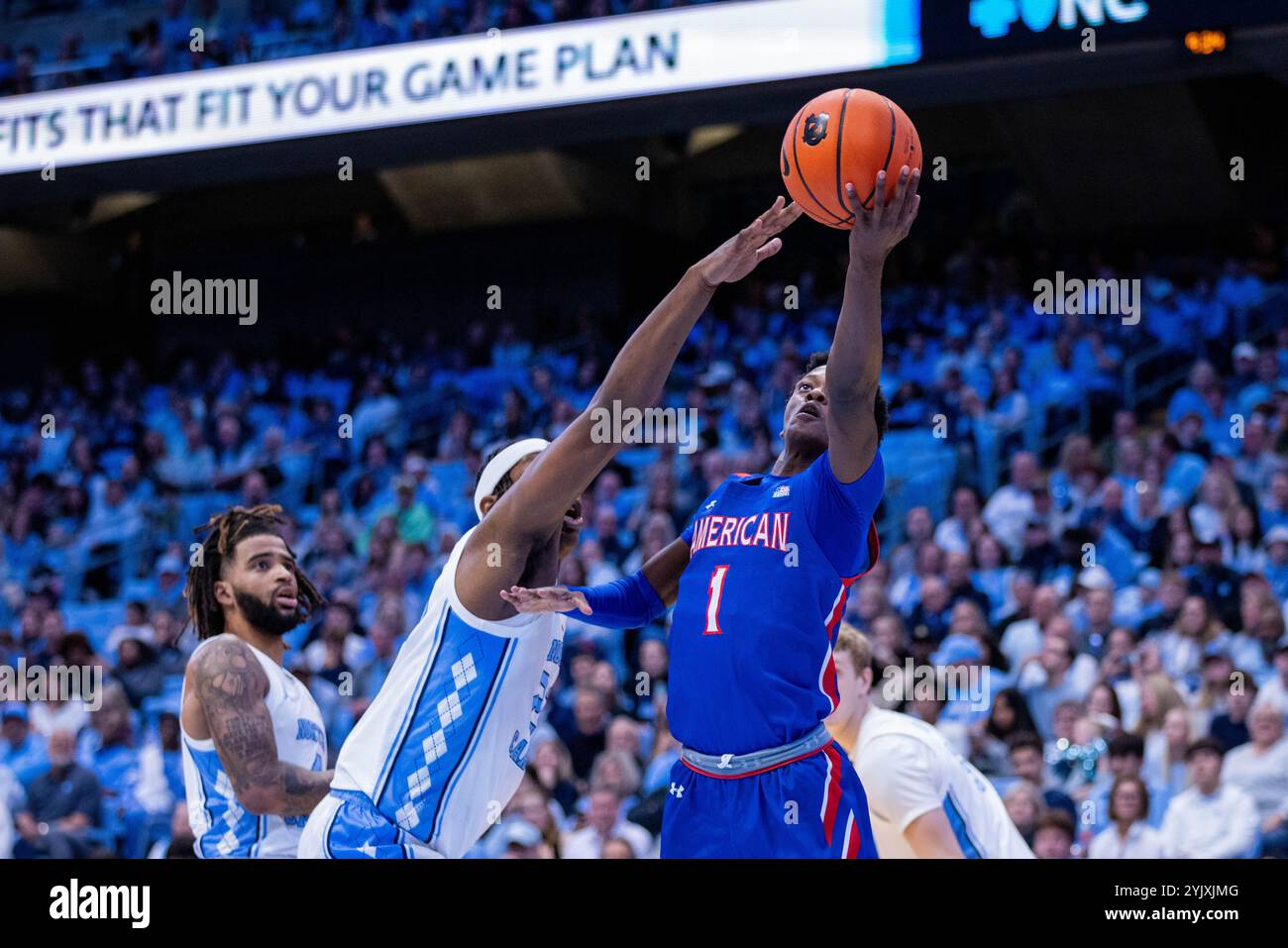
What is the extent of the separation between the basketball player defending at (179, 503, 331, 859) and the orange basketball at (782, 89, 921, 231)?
1.84 m

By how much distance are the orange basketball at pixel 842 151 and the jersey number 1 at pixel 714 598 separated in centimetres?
88

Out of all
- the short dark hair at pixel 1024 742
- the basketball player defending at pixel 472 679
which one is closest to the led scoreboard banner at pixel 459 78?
the short dark hair at pixel 1024 742

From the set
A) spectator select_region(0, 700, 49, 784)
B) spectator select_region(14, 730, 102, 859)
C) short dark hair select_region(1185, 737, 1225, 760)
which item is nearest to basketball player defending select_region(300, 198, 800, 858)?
short dark hair select_region(1185, 737, 1225, 760)

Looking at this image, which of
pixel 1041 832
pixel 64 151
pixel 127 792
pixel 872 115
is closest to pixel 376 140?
pixel 64 151

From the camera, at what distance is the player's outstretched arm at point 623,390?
3.63m

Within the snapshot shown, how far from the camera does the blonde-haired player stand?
15.5 feet

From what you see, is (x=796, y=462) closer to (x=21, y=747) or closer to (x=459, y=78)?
(x=21, y=747)

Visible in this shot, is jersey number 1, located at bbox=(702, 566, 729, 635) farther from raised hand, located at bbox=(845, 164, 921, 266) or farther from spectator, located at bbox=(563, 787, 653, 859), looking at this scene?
spectator, located at bbox=(563, 787, 653, 859)

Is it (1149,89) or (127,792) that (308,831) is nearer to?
(127,792)

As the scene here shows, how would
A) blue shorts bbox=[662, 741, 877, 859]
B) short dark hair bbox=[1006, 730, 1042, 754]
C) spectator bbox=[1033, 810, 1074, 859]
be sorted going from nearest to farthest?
blue shorts bbox=[662, 741, 877, 859] → spectator bbox=[1033, 810, 1074, 859] → short dark hair bbox=[1006, 730, 1042, 754]

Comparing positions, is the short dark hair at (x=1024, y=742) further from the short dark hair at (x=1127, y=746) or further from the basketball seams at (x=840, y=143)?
the basketball seams at (x=840, y=143)

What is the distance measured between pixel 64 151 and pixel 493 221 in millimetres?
4364

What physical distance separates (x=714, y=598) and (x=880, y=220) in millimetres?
963

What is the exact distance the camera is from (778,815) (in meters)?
3.61
